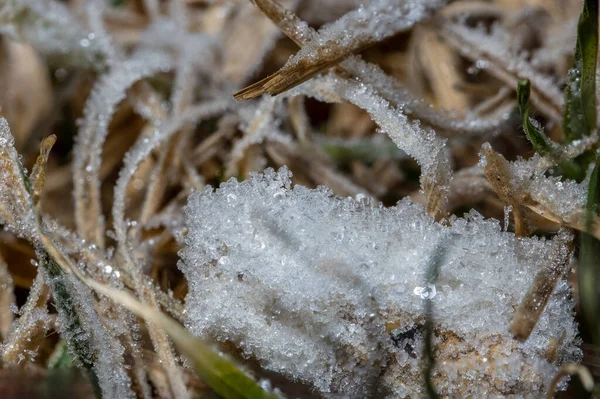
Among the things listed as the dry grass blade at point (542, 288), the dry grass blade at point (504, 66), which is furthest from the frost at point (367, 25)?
the dry grass blade at point (542, 288)

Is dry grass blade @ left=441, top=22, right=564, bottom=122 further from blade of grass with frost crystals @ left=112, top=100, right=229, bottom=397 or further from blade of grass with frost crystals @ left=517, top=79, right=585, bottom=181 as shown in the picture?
blade of grass with frost crystals @ left=112, top=100, right=229, bottom=397

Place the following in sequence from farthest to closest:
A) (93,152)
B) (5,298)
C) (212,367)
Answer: (93,152) → (5,298) → (212,367)

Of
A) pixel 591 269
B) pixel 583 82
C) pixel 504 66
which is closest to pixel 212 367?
pixel 591 269

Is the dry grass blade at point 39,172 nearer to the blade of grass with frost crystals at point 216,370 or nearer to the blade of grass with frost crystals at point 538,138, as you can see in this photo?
the blade of grass with frost crystals at point 216,370

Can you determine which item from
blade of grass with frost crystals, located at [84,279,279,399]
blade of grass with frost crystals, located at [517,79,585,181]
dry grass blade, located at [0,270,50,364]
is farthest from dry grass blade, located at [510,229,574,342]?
dry grass blade, located at [0,270,50,364]

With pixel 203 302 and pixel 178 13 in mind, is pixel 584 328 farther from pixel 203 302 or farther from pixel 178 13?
pixel 178 13

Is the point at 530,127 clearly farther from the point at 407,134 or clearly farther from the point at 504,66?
the point at 504,66
